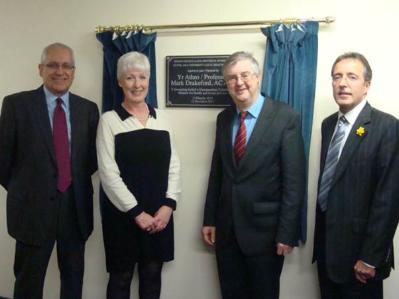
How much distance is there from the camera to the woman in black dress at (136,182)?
1955mm

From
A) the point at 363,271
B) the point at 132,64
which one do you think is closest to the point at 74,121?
the point at 132,64

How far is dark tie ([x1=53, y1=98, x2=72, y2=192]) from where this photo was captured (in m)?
1.98

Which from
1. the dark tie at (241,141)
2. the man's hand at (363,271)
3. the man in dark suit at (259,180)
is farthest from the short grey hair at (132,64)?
the man's hand at (363,271)

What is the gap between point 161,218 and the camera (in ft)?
6.55

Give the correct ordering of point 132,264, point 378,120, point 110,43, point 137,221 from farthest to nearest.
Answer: point 110,43, point 132,264, point 137,221, point 378,120

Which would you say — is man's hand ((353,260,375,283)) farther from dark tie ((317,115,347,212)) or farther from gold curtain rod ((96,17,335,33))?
gold curtain rod ((96,17,335,33))

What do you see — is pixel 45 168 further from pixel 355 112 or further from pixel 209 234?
pixel 355 112

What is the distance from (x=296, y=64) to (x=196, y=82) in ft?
1.87

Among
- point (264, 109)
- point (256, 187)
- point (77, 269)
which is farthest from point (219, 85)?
point (77, 269)

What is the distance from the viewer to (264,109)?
1.87 m

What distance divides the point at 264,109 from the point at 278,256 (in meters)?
0.72

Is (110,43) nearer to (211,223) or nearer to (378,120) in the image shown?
(211,223)

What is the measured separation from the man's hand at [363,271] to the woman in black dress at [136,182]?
3.02 feet

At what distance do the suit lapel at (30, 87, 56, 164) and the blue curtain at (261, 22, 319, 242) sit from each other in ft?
3.86
